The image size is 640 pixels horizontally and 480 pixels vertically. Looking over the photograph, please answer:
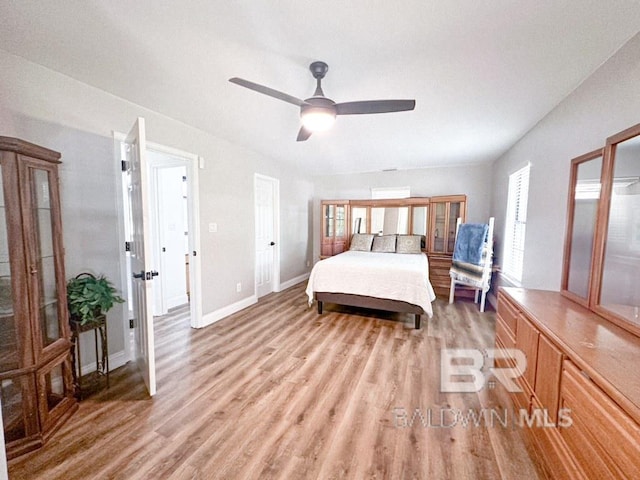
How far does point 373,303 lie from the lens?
343 centimetres

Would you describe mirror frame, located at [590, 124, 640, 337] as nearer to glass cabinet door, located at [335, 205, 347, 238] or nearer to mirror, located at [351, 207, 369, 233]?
mirror, located at [351, 207, 369, 233]

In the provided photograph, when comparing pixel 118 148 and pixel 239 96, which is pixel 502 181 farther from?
pixel 118 148

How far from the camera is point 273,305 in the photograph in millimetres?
4117

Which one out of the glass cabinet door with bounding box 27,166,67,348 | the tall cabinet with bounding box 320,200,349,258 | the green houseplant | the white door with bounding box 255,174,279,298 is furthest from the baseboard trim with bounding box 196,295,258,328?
the tall cabinet with bounding box 320,200,349,258

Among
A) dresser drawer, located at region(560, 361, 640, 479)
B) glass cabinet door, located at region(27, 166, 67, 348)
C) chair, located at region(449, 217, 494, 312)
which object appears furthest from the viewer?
chair, located at region(449, 217, 494, 312)

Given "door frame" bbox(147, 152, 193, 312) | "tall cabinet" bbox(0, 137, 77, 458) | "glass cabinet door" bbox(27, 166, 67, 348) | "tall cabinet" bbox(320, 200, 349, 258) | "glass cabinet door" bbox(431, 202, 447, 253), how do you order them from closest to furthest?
"tall cabinet" bbox(0, 137, 77, 458) < "glass cabinet door" bbox(27, 166, 67, 348) < "door frame" bbox(147, 152, 193, 312) < "glass cabinet door" bbox(431, 202, 447, 253) < "tall cabinet" bbox(320, 200, 349, 258)

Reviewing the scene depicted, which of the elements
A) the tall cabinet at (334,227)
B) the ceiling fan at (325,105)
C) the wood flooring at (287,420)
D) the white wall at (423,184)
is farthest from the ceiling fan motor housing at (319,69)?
the white wall at (423,184)

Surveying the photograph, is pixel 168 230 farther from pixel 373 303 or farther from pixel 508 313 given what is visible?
pixel 508 313

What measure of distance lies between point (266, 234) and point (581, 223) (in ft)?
12.9

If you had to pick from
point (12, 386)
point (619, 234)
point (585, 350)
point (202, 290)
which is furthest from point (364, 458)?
point (202, 290)

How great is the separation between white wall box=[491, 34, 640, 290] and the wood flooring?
43.9 inches

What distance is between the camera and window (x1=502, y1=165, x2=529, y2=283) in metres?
3.19

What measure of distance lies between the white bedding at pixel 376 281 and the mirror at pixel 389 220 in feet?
6.35

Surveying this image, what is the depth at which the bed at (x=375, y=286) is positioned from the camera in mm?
3170
